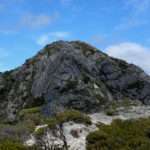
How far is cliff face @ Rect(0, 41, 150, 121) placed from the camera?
40125 mm

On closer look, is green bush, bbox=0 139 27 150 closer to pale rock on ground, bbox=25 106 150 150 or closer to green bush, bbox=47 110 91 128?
pale rock on ground, bbox=25 106 150 150

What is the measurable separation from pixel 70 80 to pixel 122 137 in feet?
78.2

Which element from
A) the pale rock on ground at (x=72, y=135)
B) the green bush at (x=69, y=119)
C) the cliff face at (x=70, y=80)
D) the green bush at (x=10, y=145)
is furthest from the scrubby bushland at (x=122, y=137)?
the cliff face at (x=70, y=80)

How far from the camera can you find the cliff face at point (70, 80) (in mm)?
40125

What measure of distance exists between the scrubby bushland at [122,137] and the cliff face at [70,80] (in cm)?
1643

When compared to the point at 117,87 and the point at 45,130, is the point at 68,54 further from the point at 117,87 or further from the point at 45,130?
the point at 45,130

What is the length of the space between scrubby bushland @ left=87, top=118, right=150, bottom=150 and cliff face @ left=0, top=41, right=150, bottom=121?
16.4 meters

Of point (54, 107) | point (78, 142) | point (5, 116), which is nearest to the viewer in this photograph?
point (78, 142)

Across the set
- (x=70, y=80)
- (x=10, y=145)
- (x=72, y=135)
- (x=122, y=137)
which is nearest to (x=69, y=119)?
(x=72, y=135)

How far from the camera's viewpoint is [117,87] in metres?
43.9

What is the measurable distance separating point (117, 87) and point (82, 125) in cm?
2401

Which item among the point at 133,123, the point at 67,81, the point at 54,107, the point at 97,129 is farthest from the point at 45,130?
the point at 67,81

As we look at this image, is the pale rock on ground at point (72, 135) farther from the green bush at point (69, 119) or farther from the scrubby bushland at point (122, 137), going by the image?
the scrubby bushland at point (122, 137)

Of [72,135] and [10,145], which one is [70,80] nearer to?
[72,135]
